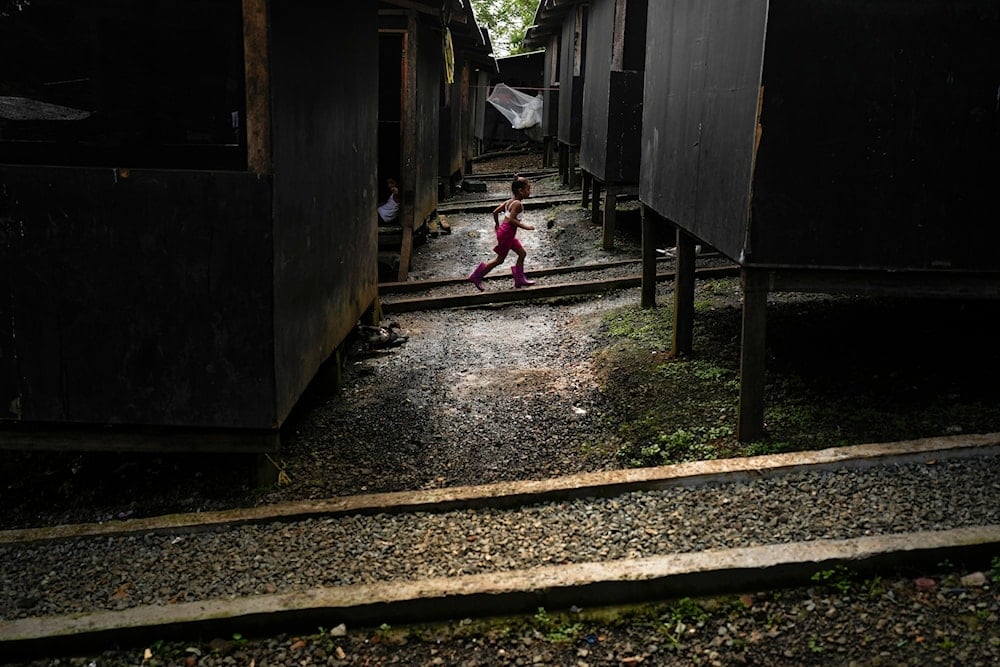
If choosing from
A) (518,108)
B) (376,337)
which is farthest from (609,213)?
(518,108)

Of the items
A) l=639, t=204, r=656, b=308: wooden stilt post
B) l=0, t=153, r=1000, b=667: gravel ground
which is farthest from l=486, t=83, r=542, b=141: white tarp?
l=0, t=153, r=1000, b=667: gravel ground

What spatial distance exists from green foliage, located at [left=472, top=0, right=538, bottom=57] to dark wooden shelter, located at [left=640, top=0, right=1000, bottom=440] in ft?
148

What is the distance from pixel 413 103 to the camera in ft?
37.6

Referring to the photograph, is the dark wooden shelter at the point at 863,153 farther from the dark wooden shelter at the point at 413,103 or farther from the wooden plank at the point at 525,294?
the dark wooden shelter at the point at 413,103

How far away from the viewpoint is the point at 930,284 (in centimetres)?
481

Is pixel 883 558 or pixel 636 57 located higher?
pixel 636 57

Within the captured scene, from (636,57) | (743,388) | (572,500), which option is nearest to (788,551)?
(572,500)

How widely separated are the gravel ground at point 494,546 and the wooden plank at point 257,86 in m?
1.88

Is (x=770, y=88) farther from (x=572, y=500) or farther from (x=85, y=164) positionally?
(x=85, y=164)

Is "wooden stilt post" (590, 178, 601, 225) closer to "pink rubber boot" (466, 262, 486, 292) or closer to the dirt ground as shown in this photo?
"pink rubber boot" (466, 262, 486, 292)

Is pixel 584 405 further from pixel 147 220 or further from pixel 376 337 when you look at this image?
pixel 147 220

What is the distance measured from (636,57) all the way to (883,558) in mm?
9833

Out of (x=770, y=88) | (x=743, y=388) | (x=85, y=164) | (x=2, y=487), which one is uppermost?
(x=770, y=88)

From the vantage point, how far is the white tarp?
27.6 m
